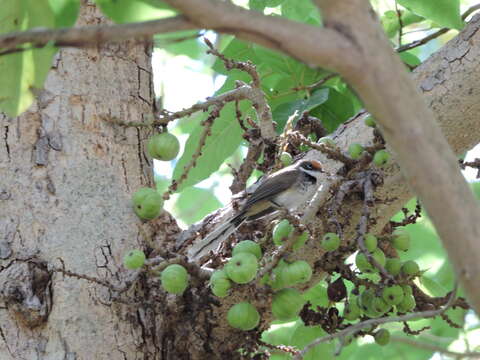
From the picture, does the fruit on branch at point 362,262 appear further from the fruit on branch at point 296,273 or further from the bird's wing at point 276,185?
the bird's wing at point 276,185

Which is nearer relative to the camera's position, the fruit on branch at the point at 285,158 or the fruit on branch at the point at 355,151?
the fruit on branch at the point at 355,151

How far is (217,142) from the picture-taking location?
3752 millimetres

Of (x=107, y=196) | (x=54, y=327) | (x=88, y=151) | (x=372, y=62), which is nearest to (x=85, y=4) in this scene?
(x=88, y=151)

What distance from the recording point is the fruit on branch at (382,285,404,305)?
254 centimetres

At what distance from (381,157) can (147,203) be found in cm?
95

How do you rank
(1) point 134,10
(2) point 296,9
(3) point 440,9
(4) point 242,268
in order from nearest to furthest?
(1) point 134,10, (4) point 242,268, (3) point 440,9, (2) point 296,9

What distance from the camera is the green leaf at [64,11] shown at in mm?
1699

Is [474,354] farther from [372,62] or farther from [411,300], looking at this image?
[372,62]

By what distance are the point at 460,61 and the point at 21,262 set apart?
198 centimetres

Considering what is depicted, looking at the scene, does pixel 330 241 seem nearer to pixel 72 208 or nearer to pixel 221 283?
pixel 221 283

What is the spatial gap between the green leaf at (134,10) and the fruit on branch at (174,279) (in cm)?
112

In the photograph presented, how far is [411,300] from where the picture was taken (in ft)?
8.60

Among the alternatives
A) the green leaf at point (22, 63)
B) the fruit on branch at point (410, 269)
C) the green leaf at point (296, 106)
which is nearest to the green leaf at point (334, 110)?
the green leaf at point (296, 106)

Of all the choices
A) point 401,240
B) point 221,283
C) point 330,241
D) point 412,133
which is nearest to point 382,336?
point 401,240
